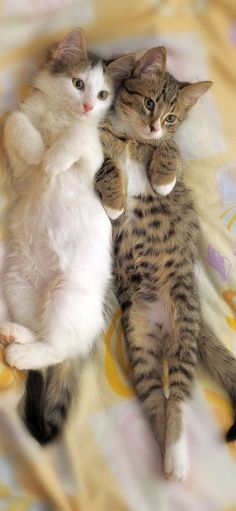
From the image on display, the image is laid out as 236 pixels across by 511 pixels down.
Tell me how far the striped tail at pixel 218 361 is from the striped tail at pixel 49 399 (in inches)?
18.2

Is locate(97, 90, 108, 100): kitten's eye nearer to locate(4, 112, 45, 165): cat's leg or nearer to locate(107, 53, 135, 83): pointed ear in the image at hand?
locate(107, 53, 135, 83): pointed ear

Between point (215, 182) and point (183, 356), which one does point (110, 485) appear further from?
A: point (215, 182)

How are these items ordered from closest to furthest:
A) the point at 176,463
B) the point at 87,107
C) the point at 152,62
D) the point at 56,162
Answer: the point at 176,463, the point at 56,162, the point at 87,107, the point at 152,62

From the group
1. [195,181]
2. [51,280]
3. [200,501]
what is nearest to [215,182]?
[195,181]

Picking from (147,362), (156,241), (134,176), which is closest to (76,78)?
(134,176)

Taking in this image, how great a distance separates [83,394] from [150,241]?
575 mm

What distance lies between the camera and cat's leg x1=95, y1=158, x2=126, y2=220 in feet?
5.36

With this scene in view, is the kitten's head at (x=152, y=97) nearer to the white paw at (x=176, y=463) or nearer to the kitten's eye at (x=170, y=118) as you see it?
the kitten's eye at (x=170, y=118)

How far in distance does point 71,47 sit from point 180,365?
115 centimetres

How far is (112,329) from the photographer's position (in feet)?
5.50

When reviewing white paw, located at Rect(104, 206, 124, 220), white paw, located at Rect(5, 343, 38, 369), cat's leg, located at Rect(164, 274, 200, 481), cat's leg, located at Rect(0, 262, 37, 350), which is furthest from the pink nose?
white paw, located at Rect(5, 343, 38, 369)

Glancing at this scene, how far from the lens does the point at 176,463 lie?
141cm

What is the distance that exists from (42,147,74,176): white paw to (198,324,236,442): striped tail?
75 cm

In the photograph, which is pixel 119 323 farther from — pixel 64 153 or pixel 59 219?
pixel 64 153
